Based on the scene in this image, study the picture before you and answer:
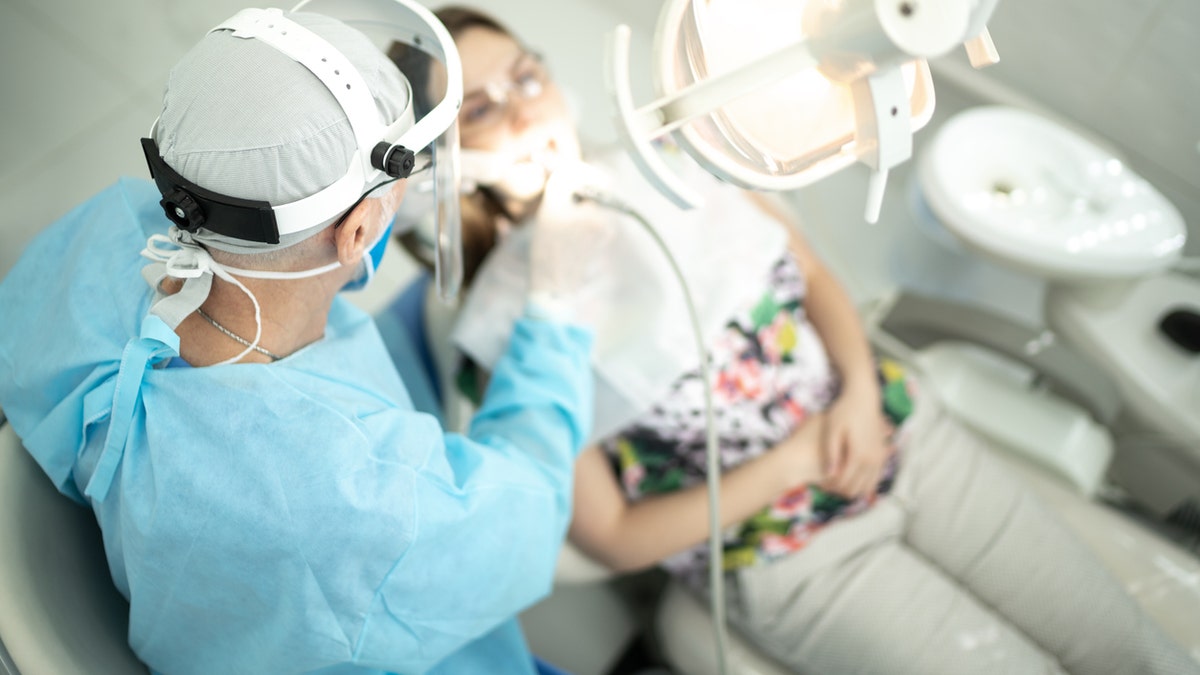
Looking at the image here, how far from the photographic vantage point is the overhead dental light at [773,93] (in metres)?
0.63

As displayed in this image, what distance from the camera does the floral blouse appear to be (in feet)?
4.78

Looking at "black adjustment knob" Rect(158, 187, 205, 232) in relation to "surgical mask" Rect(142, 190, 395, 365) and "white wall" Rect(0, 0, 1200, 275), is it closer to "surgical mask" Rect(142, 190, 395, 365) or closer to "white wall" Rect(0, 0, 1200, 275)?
"surgical mask" Rect(142, 190, 395, 365)

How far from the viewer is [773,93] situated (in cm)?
71

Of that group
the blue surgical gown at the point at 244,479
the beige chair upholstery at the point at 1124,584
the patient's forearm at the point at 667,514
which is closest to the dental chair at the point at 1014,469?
the beige chair upholstery at the point at 1124,584

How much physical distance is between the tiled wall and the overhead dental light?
3.14ft

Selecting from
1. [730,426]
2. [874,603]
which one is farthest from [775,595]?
[730,426]

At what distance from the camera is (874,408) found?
4.95ft


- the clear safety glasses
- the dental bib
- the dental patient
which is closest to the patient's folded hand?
the dental patient

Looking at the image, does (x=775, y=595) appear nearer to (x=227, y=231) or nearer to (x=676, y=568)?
(x=676, y=568)

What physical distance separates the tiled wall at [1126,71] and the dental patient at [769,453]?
→ 0.64 metres

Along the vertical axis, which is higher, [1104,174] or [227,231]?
[227,231]

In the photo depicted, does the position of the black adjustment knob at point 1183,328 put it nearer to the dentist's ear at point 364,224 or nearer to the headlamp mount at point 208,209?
the dentist's ear at point 364,224

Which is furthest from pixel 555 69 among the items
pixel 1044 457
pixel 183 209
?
pixel 183 209

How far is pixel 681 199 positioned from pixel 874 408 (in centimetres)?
95
